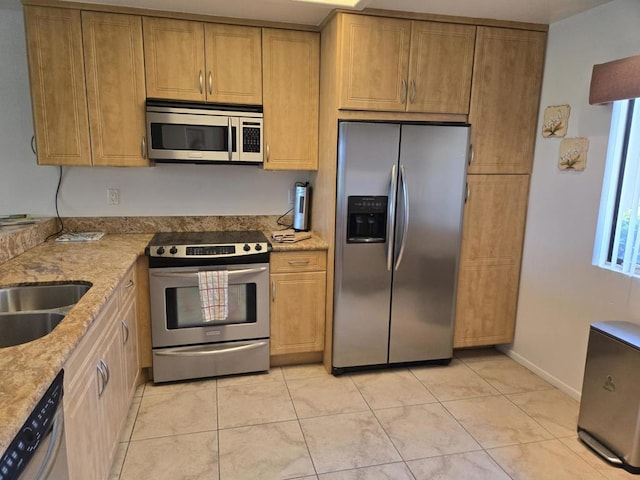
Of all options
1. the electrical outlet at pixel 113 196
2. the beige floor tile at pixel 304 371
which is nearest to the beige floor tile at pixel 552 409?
the beige floor tile at pixel 304 371

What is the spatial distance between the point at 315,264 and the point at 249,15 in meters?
1.66

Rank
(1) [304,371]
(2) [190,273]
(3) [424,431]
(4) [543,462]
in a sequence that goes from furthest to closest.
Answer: (1) [304,371], (2) [190,273], (3) [424,431], (4) [543,462]

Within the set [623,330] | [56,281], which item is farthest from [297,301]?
[623,330]

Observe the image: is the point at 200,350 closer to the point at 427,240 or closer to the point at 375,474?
the point at 375,474

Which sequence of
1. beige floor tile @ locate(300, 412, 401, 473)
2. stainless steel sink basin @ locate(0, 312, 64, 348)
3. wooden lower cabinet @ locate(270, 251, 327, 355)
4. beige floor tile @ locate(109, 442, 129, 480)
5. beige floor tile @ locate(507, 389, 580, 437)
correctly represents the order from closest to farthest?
stainless steel sink basin @ locate(0, 312, 64, 348)
beige floor tile @ locate(109, 442, 129, 480)
beige floor tile @ locate(300, 412, 401, 473)
beige floor tile @ locate(507, 389, 580, 437)
wooden lower cabinet @ locate(270, 251, 327, 355)

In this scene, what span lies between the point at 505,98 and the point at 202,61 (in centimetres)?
202

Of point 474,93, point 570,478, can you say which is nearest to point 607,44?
point 474,93

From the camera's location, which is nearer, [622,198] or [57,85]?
[622,198]

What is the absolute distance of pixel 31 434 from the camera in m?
1.01

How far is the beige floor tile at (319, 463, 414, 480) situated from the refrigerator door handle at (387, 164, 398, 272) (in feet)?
3.93

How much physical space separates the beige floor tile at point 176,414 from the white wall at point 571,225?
87.7 inches

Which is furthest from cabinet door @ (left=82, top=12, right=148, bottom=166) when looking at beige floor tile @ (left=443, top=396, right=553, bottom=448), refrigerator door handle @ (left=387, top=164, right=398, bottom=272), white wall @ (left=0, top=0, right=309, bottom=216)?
beige floor tile @ (left=443, top=396, right=553, bottom=448)

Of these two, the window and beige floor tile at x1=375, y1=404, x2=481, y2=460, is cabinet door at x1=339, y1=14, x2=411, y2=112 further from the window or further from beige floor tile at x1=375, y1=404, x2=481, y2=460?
beige floor tile at x1=375, y1=404, x2=481, y2=460

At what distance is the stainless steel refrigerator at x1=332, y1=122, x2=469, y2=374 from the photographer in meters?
2.69
